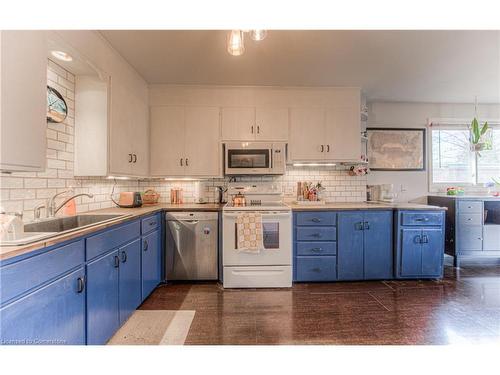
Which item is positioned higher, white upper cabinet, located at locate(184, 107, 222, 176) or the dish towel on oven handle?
white upper cabinet, located at locate(184, 107, 222, 176)

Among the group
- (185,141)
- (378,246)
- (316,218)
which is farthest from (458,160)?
(185,141)

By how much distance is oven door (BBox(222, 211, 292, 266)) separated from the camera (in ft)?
8.89

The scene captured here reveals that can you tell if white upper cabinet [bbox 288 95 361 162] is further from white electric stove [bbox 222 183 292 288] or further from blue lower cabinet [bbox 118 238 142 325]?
blue lower cabinet [bbox 118 238 142 325]

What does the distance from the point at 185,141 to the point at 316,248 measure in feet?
6.89

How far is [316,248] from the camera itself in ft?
9.26

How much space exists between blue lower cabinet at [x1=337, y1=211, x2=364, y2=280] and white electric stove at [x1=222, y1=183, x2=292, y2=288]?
613mm

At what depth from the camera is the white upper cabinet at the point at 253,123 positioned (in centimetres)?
317

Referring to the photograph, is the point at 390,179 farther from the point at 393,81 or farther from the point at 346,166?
the point at 393,81

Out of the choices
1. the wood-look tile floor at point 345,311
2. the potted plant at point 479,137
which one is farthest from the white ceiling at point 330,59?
the wood-look tile floor at point 345,311

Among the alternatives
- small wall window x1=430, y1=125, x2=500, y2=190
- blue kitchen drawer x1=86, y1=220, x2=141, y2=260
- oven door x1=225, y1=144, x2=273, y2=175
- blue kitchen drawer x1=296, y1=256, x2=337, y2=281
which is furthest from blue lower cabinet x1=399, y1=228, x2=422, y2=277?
blue kitchen drawer x1=86, y1=220, x2=141, y2=260

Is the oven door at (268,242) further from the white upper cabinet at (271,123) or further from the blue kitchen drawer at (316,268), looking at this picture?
the white upper cabinet at (271,123)

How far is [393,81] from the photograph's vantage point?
9.85 ft

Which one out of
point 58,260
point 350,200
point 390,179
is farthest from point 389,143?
point 58,260

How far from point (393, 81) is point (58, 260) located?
12.0ft
